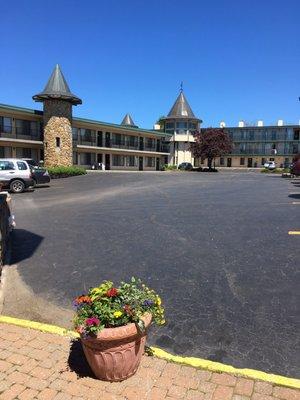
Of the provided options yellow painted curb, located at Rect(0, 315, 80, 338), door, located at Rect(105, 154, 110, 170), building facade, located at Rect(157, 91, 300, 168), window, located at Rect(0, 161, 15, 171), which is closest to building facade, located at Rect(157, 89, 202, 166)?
building facade, located at Rect(157, 91, 300, 168)

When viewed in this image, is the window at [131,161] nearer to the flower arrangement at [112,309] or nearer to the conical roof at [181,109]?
the conical roof at [181,109]

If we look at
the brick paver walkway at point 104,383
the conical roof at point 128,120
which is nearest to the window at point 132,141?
the conical roof at point 128,120

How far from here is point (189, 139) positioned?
72062 millimetres

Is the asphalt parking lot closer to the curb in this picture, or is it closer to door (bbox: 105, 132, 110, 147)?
the curb

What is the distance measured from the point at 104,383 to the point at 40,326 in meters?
1.68

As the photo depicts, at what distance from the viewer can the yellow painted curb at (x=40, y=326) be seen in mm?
5230

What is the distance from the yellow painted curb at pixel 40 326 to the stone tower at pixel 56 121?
37181 millimetres

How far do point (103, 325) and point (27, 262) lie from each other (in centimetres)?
495

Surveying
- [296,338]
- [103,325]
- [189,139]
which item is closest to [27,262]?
[103,325]

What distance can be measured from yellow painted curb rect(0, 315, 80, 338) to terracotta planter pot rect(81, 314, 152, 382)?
1.13 m

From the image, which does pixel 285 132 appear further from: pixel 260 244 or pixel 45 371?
pixel 45 371

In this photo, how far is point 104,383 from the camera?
4.12 m

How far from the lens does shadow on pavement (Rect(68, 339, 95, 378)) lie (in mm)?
4316

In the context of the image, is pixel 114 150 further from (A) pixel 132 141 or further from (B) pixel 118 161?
(A) pixel 132 141
